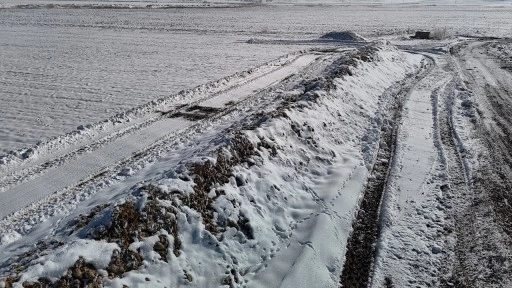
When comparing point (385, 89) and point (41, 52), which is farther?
point (41, 52)

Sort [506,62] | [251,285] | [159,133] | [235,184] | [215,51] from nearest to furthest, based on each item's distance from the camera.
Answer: [251,285]
[235,184]
[159,133]
[506,62]
[215,51]

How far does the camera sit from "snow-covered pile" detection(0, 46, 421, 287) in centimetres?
543

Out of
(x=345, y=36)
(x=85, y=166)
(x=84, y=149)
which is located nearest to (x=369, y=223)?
(x=85, y=166)

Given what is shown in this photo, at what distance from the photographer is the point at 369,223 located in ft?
24.1

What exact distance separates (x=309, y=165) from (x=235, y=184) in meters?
2.20

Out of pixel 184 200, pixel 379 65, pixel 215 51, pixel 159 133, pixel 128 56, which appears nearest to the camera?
pixel 184 200

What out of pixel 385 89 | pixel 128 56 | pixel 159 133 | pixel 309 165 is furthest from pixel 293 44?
pixel 309 165

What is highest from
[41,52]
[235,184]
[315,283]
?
[41,52]

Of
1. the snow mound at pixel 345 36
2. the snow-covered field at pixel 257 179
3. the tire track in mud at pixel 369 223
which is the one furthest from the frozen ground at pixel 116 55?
the tire track in mud at pixel 369 223

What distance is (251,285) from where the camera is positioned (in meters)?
5.81

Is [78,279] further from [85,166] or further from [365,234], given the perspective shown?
[85,166]

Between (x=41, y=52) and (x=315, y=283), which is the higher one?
(x=41, y=52)

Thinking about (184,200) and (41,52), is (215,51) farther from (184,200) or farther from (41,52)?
(184,200)

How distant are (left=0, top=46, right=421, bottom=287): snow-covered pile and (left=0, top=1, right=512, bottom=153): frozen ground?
611 centimetres
